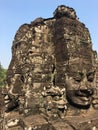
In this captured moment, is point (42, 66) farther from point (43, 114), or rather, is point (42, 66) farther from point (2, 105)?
point (2, 105)

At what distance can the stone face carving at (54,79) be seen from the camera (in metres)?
9.61

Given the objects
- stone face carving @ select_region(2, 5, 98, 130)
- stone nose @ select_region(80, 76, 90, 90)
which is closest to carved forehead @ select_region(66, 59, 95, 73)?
stone face carving @ select_region(2, 5, 98, 130)

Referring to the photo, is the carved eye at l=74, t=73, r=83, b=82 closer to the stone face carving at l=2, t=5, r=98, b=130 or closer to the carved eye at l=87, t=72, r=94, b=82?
the stone face carving at l=2, t=5, r=98, b=130

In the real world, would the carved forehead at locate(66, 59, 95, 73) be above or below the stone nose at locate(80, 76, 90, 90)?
above

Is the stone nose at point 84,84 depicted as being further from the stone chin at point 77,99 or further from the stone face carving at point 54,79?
the stone chin at point 77,99

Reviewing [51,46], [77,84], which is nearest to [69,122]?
[77,84]

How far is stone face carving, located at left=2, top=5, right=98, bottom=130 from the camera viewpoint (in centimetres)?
961

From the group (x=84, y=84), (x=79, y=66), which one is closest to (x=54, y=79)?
(x=79, y=66)

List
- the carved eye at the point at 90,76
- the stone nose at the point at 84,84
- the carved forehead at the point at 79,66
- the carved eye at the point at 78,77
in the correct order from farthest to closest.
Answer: the carved eye at the point at 90,76, the carved forehead at the point at 79,66, the carved eye at the point at 78,77, the stone nose at the point at 84,84

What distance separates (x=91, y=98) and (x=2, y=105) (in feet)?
15.3

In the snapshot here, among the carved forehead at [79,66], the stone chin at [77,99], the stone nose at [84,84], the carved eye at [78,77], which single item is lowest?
the stone chin at [77,99]

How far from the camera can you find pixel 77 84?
1027 cm

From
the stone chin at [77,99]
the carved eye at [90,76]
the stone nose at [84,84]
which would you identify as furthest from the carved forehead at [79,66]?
the stone chin at [77,99]

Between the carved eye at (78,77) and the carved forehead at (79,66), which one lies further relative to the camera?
the carved forehead at (79,66)
